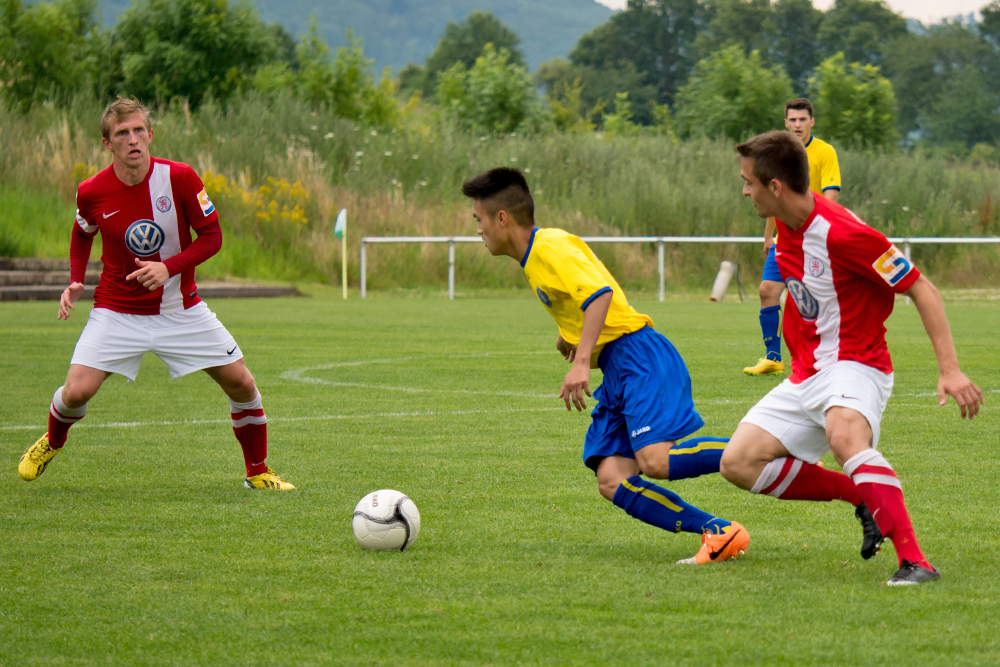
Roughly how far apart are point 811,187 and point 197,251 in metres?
5.75

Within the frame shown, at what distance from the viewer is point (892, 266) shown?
3850 mm

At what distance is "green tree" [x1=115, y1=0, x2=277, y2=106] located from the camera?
104ft

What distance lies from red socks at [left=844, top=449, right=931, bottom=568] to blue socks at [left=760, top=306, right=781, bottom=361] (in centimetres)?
622

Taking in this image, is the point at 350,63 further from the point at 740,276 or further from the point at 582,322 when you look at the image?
the point at 582,322

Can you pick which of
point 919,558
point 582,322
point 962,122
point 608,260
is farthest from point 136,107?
point 962,122

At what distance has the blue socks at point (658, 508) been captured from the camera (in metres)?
4.43

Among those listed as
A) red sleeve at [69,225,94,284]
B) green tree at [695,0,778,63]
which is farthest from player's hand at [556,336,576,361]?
green tree at [695,0,778,63]

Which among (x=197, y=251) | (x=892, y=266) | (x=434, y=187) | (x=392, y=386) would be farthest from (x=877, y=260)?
(x=434, y=187)

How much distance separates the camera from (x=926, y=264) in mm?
24812

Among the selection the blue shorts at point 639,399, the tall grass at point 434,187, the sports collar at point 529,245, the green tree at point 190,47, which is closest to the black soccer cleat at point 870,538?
the blue shorts at point 639,399

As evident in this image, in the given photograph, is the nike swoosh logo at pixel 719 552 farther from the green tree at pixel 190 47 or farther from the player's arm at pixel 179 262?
the green tree at pixel 190 47

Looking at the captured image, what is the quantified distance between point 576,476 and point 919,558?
232cm

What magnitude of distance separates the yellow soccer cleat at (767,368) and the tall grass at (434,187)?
14.1 m

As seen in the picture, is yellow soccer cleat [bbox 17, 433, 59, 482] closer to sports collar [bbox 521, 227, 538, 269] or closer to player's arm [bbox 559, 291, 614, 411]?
sports collar [bbox 521, 227, 538, 269]
